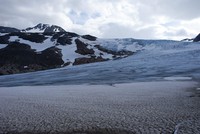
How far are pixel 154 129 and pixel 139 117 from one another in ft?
2.17

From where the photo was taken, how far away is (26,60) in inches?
1964

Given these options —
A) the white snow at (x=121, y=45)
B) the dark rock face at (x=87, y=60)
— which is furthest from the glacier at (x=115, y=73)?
the white snow at (x=121, y=45)

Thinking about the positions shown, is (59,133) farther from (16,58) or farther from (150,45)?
(150,45)

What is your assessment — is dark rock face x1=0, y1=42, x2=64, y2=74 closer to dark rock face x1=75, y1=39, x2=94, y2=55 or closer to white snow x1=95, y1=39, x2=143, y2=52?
dark rock face x1=75, y1=39, x2=94, y2=55

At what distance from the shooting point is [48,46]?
2458 inches

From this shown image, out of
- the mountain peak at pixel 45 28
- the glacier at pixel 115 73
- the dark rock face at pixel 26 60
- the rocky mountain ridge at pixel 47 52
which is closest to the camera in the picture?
the glacier at pixel 115 73

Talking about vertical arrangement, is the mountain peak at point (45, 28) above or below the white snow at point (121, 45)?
above

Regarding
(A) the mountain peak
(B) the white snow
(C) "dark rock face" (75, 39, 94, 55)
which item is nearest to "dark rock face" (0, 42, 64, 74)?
(C) "dark rock face" (75, 39, 94, 55)

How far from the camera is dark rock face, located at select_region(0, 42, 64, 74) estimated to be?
4561 cm

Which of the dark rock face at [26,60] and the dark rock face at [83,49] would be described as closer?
the dark rock face at [26,60]

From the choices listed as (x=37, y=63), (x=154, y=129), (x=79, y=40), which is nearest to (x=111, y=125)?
(x=154, y=129)

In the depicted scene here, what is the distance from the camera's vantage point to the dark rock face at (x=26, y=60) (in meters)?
45.6

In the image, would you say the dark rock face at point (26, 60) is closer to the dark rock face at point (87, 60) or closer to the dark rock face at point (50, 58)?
the dark rock face at point (50, 58)

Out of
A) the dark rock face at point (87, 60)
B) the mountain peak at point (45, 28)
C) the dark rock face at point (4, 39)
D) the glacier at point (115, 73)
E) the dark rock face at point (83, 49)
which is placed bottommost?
the glacier at point (115, 73)
